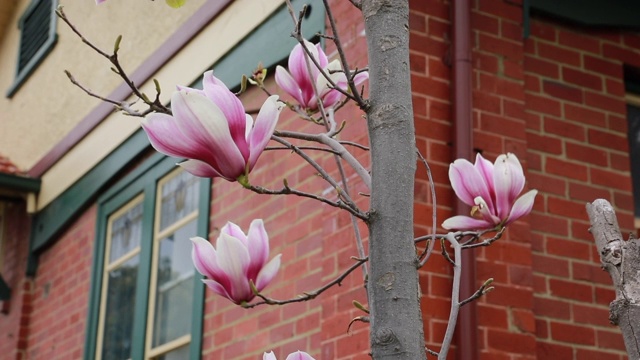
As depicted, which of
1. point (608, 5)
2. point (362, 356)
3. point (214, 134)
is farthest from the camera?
point (608, 5)

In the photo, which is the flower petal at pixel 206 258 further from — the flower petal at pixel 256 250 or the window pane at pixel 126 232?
the window pane at pixel 126 232

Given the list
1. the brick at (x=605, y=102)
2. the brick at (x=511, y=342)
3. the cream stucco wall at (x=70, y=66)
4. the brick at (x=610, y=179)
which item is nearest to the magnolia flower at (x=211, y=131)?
the brick at (x=511, y=342)

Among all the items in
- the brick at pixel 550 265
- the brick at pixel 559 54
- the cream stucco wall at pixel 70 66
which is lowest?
the brick at pixel 550 265

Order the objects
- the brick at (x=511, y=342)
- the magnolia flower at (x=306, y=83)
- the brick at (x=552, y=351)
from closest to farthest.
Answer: the magnolia flower at (x=306, y=83)
the brick at (x=511, y=342)
the brick at (x=552, y=351)

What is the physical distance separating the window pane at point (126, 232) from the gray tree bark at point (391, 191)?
5.69 meters


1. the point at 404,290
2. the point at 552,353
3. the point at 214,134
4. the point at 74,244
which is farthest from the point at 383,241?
the point at 74,244

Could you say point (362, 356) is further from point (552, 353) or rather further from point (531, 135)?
point (531, 135)

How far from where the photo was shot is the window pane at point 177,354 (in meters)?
6.00

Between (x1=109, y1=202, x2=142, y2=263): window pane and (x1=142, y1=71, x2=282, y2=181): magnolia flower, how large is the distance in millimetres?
5751

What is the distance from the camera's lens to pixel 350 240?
451 centimetres

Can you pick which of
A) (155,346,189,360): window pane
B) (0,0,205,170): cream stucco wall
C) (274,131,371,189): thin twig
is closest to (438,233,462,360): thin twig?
(274,131,371,189): thin twig

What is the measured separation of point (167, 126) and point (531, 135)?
3871mm

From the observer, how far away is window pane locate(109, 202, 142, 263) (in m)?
7.06

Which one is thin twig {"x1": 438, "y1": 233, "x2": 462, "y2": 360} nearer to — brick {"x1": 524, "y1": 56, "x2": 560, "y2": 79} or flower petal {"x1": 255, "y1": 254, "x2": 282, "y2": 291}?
flower petal {"x1": 255, "y1": 254, "x2": 282, "y2": 291}
